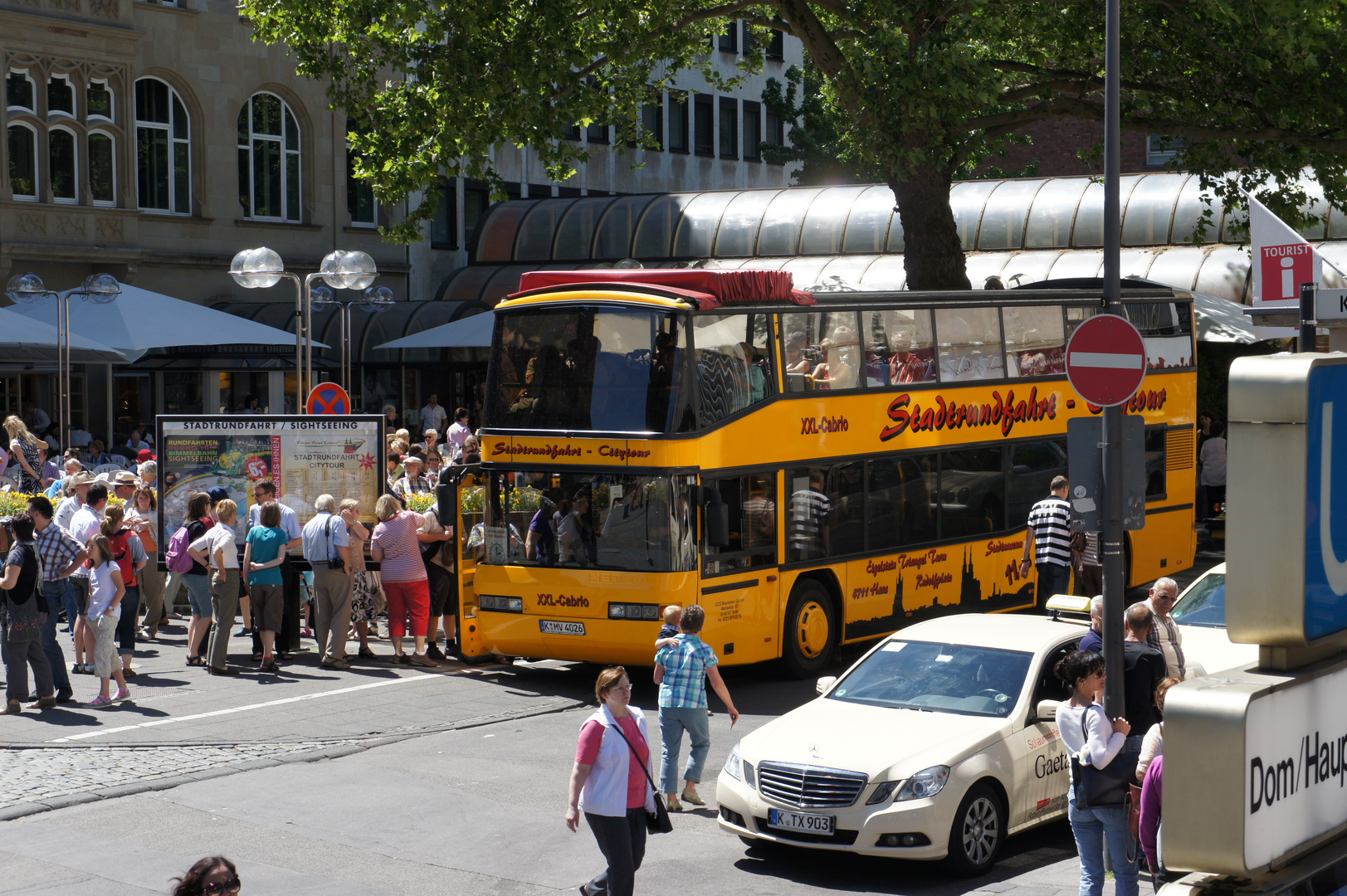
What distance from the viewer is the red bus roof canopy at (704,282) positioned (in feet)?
48.3

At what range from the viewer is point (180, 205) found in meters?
36.2

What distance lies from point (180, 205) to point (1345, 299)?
31.6 metres

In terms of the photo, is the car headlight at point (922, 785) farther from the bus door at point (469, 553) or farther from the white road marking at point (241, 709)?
the bus door at point (469, 553)

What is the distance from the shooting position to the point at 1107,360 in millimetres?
10172

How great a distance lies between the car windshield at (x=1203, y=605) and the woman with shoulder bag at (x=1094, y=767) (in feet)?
16.2

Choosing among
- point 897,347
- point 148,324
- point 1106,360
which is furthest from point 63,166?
point 1106,360

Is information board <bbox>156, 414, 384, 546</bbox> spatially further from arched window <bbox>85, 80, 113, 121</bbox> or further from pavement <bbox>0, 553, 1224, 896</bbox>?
arched window <bbox>85, 80, 113, 121</bbox>

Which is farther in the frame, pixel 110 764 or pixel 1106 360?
pixel 110 764

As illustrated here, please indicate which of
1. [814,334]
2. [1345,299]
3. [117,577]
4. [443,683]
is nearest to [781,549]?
[814,334]

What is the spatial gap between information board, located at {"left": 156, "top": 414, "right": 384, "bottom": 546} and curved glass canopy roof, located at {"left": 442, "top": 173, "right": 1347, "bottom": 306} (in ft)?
58.8

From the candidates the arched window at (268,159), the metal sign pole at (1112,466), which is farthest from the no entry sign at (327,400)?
the arched window at (268,159)

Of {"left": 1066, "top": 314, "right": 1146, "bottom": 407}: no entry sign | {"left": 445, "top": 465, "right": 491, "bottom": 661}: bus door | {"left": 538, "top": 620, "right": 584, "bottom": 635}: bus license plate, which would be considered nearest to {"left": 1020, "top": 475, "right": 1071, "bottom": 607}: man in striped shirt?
{"left": 538, "top": 620, "right": 584, "bottom": 635}: bus license plate

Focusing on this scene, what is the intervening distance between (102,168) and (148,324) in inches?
441

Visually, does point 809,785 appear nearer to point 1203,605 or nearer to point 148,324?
point 1203,605
